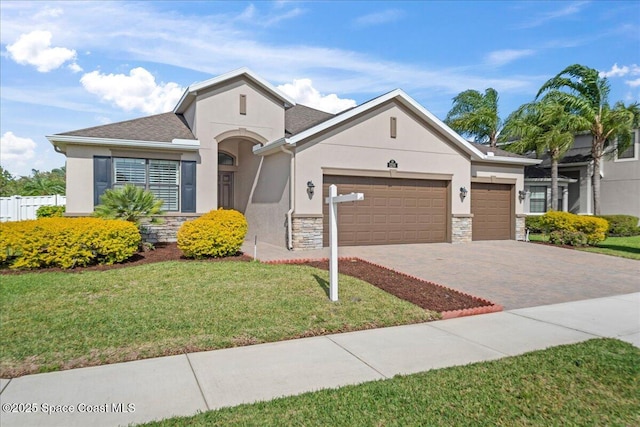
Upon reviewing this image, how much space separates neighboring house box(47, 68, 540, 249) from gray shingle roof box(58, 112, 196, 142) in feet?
0.13

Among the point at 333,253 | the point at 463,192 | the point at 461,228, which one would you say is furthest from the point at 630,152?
the point at 333,253

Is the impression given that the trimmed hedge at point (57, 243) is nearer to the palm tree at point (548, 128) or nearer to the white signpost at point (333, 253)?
the white signpost at point (333, 253)

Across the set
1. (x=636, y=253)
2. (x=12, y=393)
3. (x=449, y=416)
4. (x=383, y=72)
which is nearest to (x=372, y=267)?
(x=449, y=416)

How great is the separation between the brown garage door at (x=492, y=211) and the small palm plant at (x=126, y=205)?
1236 centimetres

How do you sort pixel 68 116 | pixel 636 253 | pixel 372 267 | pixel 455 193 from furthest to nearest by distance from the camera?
pixel 68 116, pixel 455 193, pixel 636 253, pixel 372 267

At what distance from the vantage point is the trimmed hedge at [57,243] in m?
9.20

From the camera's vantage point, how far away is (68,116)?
61.8ft

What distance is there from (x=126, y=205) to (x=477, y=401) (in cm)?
1083

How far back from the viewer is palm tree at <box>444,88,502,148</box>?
25.6m

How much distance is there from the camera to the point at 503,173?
17.6 meters

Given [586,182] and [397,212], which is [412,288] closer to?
[397,212]

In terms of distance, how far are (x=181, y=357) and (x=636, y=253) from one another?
1576cm

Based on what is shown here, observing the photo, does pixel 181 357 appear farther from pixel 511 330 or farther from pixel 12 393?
pixel 511 330

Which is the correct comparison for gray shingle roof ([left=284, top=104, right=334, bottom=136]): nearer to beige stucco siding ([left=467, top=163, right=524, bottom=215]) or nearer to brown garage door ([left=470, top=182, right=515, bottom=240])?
beige stucco siding ([left=467, top=163, right=524, bottom=215])
